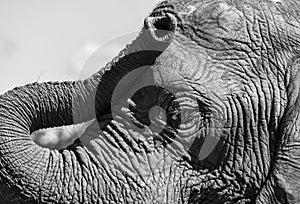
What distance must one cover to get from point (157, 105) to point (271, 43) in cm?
80

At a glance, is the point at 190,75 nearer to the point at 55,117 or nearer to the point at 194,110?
the point at 194,110

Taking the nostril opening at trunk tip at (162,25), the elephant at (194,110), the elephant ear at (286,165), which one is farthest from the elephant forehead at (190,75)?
→ the elephant ear at (286,165)

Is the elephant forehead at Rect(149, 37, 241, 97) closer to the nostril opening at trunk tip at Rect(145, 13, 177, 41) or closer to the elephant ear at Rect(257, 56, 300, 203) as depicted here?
the nostril opening at trunk tip at Rect(145, 13, 177, 41)

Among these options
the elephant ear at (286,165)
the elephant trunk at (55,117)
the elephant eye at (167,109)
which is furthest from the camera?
the elephant eye at (167,109)

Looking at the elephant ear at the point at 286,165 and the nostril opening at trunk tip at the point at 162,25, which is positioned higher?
the nostril opening at trunk tip at the point at 162,25

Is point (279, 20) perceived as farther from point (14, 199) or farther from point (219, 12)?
point (14, 199)

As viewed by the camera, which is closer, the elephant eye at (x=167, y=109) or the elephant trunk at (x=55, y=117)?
the elephant trunk at (x=55, y=117)

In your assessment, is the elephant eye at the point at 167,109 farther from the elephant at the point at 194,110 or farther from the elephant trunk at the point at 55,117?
the elephant trunk at the point at 55,117

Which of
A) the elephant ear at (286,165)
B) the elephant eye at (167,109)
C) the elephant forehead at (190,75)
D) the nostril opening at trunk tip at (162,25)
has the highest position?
the nostril opening at trunk tip at (162,25)

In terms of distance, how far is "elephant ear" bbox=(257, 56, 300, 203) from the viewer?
203 inches

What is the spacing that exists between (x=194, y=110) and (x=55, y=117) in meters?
0.84

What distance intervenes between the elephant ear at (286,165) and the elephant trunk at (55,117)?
0.86m

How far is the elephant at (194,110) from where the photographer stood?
17.0ft

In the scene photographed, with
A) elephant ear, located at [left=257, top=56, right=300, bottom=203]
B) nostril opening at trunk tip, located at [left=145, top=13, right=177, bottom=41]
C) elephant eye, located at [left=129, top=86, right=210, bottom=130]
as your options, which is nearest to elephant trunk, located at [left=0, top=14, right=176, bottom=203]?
nostril opening at trunk tip, located at [left=145, top=13, right=177, bottom=41]
